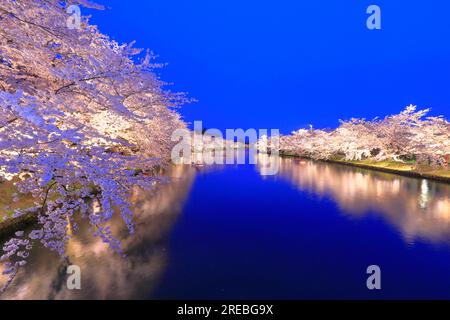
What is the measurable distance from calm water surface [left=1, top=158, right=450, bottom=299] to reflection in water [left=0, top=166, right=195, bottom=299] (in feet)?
0.10

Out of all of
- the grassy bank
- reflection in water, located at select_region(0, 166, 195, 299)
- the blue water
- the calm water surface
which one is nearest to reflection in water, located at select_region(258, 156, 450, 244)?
the calm water surface

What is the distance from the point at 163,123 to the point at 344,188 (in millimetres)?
14657

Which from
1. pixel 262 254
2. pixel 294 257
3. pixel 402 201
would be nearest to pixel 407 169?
pixel 402 201

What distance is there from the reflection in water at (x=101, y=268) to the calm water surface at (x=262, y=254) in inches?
1.2

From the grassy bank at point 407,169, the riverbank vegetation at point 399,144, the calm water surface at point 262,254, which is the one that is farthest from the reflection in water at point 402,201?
the riverbank vegetation at point 399,144

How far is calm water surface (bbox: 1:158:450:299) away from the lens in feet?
22.4

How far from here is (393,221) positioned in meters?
12.7

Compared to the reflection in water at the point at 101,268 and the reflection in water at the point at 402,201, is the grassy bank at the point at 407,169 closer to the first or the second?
the reflection in water at the point at 402,201

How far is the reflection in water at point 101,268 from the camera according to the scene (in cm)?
665

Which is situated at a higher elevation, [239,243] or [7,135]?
[7,135]

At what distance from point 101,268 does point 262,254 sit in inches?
194

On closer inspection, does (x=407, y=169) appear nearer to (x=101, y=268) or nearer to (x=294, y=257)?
(x=294, y=257)

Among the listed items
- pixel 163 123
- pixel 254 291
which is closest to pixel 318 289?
pixel 254 291
